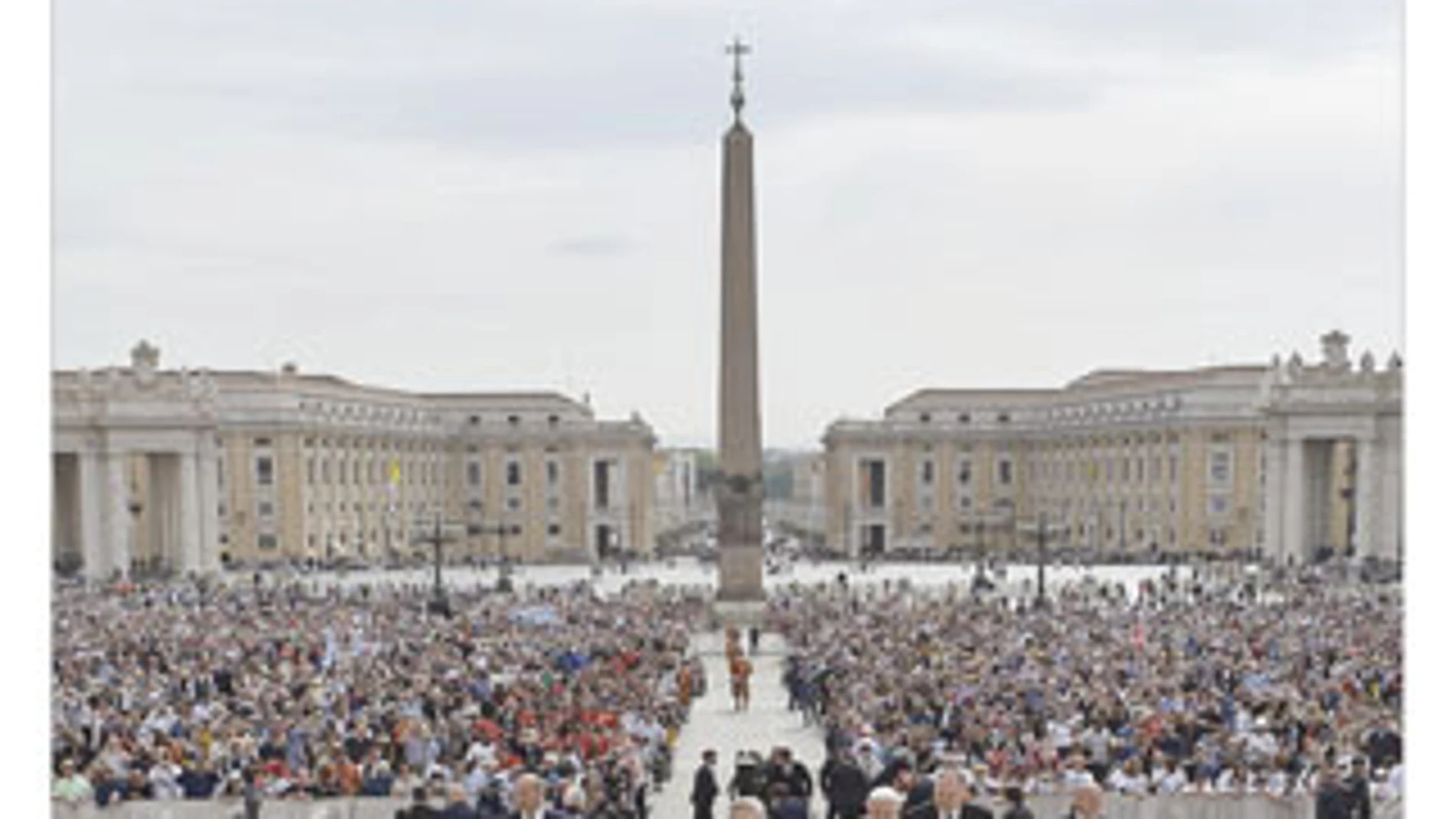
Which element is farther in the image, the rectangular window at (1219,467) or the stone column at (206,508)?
the rectangular window at (1219,467)

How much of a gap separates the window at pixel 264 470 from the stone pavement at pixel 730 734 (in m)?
55.5

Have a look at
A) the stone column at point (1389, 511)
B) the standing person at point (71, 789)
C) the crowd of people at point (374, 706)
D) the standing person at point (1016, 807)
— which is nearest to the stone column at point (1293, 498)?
the stone column at point (1389, 511)

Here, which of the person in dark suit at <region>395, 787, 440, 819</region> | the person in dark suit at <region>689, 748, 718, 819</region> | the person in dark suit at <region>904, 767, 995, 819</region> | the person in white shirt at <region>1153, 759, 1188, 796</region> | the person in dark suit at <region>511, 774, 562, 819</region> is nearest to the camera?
the person in dark suit at <region>904, 767, 995, 819</region>

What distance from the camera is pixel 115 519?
63.7m

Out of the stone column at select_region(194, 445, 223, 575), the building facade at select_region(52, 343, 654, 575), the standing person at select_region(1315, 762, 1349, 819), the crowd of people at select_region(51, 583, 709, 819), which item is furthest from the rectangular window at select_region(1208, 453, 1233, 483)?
the standing person at select_region(1315, 762, 1349, 819)

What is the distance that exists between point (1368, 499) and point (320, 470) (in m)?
52.1

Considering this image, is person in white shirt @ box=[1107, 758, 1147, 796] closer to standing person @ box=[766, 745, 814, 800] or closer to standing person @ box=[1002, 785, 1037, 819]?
standing person @ box=[1002, 785, 1037, 819]

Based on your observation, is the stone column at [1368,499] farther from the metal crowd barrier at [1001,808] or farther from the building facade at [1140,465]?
the metal crowd barrier at [1001,808]

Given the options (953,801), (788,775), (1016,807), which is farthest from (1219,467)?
(953,801)

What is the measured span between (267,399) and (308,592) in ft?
119

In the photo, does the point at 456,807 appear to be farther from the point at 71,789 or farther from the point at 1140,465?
the point at 1140,465

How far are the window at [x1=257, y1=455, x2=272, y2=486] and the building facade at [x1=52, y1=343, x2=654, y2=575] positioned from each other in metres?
0.06

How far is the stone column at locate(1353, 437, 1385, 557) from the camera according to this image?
62688mm

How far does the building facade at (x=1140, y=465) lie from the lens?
6475cm
